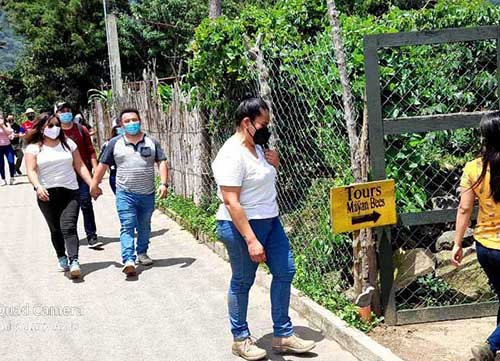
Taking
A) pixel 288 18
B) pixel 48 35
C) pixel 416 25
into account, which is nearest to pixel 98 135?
pixel 48 35

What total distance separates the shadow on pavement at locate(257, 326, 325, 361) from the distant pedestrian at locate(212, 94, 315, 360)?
0.20 feet

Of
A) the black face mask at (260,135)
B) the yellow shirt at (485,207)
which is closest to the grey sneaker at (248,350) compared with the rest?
the black face mask at (260,135)

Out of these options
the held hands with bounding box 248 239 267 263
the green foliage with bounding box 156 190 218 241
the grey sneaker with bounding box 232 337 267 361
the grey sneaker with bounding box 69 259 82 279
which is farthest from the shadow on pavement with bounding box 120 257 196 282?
the held hands with bounding box 248 239 267 263

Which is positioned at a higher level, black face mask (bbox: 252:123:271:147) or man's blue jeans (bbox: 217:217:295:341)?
black face mask (bbox: 252:123:271:147)

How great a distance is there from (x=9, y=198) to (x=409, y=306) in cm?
1015

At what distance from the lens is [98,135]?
67.3 ft

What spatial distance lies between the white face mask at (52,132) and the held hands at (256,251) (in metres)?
3.34

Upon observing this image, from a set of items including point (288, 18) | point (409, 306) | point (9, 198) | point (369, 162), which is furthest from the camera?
point (9, 198)

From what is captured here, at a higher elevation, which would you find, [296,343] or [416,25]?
[416,25]

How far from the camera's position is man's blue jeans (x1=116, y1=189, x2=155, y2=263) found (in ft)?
20.5

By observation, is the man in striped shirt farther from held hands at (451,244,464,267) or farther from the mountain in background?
the mountain in background

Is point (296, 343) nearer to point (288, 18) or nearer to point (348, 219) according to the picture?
point (348, 219)

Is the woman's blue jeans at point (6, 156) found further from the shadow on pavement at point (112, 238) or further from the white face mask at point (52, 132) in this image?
the white face mask at point (52, 132)

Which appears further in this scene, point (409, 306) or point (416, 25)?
point (416, 25)
